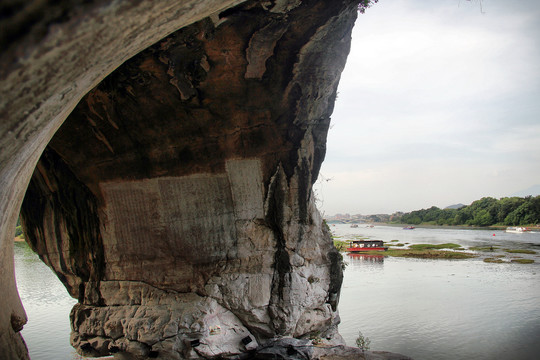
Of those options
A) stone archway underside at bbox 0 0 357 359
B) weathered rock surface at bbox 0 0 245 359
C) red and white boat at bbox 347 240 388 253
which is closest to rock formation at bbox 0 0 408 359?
stone archway underside at bbox 0 0 357 359

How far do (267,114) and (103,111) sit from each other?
96.3 inches

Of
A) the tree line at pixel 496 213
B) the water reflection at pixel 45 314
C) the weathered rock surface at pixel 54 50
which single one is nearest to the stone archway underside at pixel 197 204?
the weathered rock surface at pixel 54 50

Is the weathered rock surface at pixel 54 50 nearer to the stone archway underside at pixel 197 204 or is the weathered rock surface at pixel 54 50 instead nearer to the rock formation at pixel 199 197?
the rock formation at pixel 199 197

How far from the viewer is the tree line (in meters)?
53.1

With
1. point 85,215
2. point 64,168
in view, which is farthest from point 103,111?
point 85,215

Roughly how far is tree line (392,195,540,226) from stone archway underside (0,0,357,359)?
57.1 m

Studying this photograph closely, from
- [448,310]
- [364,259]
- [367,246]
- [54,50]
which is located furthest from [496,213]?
[54,50]

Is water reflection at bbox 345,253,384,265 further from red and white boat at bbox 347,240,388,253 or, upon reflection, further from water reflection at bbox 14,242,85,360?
water reflection at bbox 14,242,85,360

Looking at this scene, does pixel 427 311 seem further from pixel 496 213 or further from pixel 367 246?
pixel 496 213

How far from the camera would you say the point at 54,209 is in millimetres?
6738

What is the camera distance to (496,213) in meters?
59.6

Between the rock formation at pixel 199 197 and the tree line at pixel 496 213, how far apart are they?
57157 millimetres

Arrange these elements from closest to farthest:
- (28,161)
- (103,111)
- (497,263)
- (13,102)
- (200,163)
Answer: (13,102)
(28,161)
(103,111)
(200,163)
(497,263)

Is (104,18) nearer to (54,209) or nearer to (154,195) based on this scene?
(154,195)
